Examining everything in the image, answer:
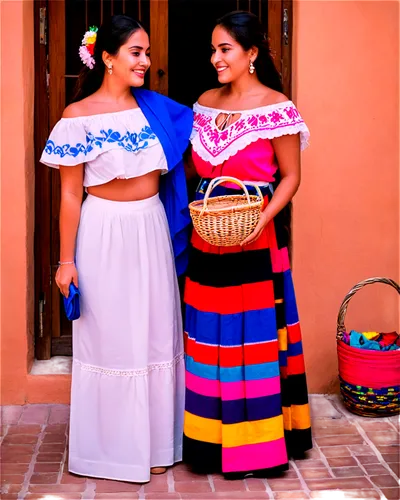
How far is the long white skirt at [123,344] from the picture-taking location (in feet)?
12.4

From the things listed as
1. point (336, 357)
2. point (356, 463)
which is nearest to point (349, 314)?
point (336, 357)

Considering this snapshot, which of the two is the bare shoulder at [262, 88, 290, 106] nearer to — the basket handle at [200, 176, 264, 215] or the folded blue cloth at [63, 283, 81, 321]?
the basket handle at [200, 176, 264, 215]

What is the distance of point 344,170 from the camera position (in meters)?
4.63

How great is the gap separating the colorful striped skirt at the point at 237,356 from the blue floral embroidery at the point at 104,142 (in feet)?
1.16

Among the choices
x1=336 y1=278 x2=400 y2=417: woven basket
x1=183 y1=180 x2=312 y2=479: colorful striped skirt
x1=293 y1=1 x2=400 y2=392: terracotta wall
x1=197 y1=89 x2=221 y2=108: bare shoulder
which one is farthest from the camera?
x1=293 y1=1 x2=400 y2=392: terracotta wall

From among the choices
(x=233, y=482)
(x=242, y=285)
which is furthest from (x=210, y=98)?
(x=233, y=482)

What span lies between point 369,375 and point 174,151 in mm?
1633

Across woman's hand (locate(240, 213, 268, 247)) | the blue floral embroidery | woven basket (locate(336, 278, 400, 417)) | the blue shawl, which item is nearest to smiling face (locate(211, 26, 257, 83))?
the blue shawl

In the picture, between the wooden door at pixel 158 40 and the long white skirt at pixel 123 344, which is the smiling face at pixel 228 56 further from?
the wooden door at pixel 158 40

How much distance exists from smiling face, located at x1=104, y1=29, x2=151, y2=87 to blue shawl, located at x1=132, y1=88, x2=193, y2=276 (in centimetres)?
14

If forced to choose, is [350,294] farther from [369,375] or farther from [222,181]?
[222,181]

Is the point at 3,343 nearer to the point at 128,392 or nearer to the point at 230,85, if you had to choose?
the point at 128,392

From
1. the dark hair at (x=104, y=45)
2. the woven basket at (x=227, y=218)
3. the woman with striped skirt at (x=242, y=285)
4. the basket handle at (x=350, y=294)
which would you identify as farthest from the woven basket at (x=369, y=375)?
the dark hair at (x=104, y=45)

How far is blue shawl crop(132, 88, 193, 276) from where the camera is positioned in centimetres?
379
